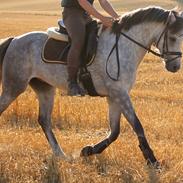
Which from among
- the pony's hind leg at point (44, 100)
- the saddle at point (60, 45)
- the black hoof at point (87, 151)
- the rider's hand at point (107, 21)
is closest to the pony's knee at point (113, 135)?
the black hoof at point (87, 151)

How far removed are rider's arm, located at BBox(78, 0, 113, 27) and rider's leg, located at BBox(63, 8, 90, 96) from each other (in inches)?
9.4

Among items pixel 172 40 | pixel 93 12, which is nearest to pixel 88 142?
pixel 93 12

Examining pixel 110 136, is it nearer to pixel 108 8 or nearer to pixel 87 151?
pixel 87 151

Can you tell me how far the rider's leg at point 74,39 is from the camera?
811cm

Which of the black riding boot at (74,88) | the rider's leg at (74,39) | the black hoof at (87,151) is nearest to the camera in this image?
the rider's leg at (74,39)

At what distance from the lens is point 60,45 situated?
8.59 meters

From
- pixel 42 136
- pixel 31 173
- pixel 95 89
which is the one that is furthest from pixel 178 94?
pixel 31 173

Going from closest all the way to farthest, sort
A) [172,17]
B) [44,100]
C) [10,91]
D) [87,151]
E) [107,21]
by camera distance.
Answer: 1. [172,17]
2. [107,21]
3. [87,151]
4. [10,91]
5. [44,100]

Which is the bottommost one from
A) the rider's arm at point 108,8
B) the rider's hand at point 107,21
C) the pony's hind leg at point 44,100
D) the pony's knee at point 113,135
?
the pony's knee at point 113,135

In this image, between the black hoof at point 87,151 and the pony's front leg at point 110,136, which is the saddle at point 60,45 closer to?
the pony's front leg at point 110,136

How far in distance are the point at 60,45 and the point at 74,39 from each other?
0.51m

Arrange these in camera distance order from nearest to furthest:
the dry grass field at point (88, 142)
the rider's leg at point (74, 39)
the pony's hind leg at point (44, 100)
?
the dry grass field at point (88, 142) < the rider's leg at point (74, 39) < the pony's hind leg at point (44, 100)

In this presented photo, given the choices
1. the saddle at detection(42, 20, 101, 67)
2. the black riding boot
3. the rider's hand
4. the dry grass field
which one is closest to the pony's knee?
the dry grass field

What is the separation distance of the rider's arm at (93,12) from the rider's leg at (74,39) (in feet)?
0.78
